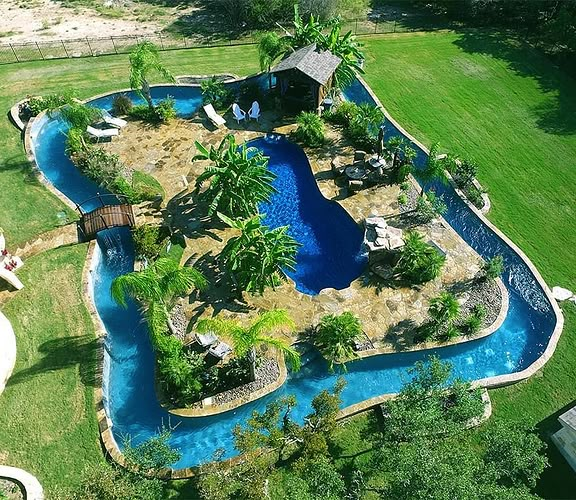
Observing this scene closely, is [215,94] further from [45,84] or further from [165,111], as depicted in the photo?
[45,84]

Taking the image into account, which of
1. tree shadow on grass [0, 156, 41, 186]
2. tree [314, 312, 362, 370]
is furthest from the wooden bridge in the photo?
tree [314, 312, 362, 370]

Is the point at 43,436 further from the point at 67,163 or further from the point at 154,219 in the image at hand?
the point at 67,163

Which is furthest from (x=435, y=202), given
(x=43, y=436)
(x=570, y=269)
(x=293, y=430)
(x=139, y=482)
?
(x=43, y=436)

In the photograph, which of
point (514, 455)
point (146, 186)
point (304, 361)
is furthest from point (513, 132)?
point (146, 186)

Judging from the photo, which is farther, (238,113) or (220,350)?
(238,113)

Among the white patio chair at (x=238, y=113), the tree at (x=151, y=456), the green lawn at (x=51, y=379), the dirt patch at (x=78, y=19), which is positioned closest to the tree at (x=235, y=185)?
the white patio chair at (x=238, y=113)

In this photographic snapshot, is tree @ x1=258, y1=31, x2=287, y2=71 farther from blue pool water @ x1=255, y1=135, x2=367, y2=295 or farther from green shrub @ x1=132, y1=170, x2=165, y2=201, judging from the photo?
green shrub @ x1=132, y1=170, x2=165, y2=201
